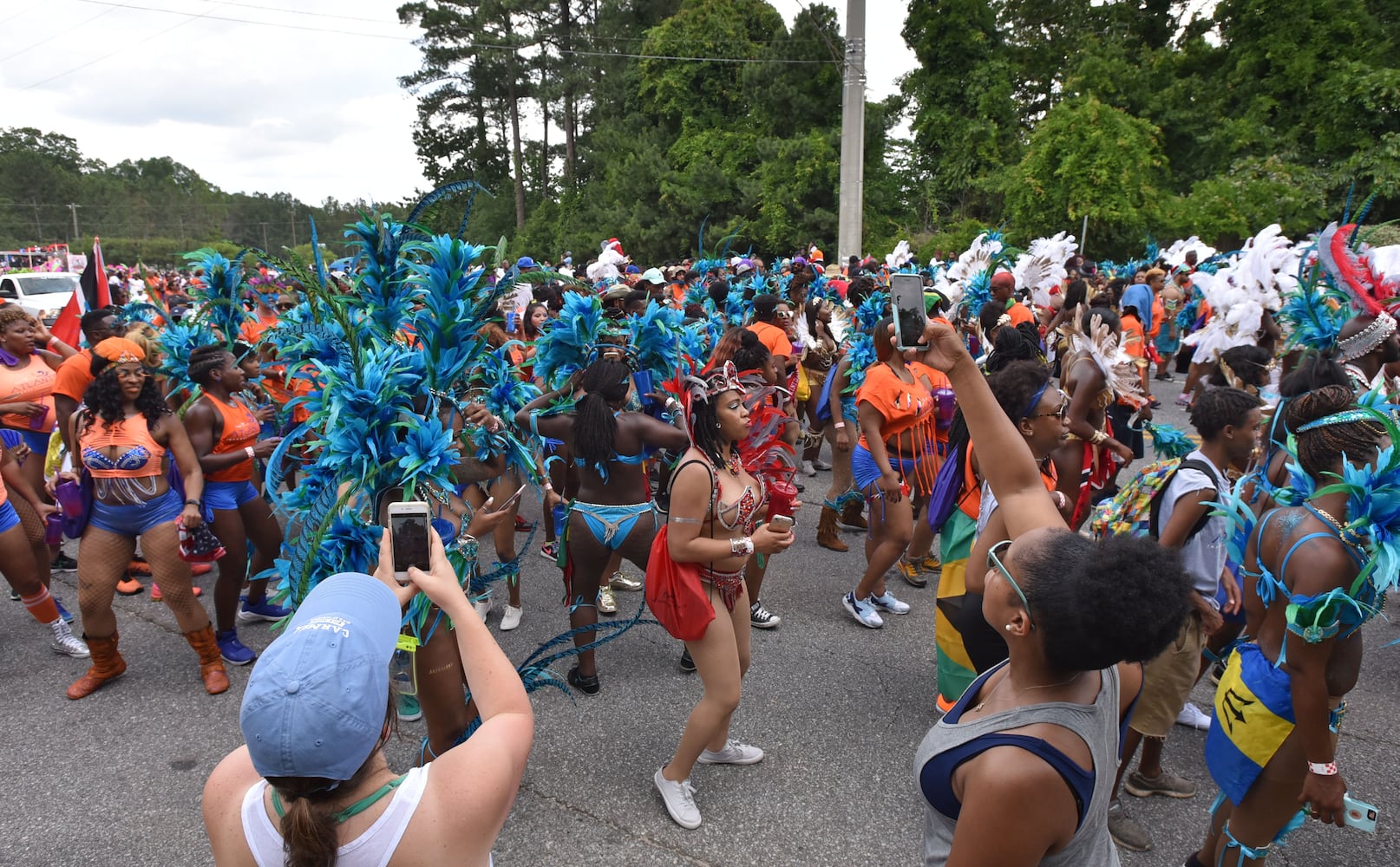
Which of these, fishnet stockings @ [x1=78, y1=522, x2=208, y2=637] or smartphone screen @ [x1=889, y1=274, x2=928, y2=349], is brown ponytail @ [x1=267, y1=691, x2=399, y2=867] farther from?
fishnet stockings @ [x1=78, y1=522, x2=208, y2=637]

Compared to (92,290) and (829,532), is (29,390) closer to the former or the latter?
(92,290)

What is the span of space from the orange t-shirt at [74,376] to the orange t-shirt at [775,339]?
4.80 meters

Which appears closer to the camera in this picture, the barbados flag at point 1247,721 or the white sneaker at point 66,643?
the barbados flag at point 1247,721

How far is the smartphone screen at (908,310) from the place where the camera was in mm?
2115

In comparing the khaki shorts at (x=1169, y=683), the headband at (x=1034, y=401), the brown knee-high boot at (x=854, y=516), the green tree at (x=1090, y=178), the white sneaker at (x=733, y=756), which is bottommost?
the white sneaker at (x=733, y=756)

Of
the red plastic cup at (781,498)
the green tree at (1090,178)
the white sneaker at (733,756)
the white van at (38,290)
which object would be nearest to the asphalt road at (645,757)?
the white sneaker at (733,756)

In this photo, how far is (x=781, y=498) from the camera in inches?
131

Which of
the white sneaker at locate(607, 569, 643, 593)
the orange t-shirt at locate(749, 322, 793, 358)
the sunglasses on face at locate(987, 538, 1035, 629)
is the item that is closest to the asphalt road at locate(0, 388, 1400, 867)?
the white sneaker at locate(607, 569, 643, 593)

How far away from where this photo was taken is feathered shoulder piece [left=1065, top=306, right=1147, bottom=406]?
4.69 metres

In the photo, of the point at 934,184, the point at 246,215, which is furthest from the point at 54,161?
the point at 934,184

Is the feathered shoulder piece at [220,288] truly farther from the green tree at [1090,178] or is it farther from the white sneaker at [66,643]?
the green tree at [1090,178]

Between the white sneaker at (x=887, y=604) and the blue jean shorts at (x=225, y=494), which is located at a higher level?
the blue jean shorts at (x=225, y=494)

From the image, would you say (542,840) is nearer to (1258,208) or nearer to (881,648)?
(881,648)

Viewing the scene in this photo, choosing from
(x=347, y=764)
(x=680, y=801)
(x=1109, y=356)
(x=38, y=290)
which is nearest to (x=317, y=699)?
(x=347, y=764)
